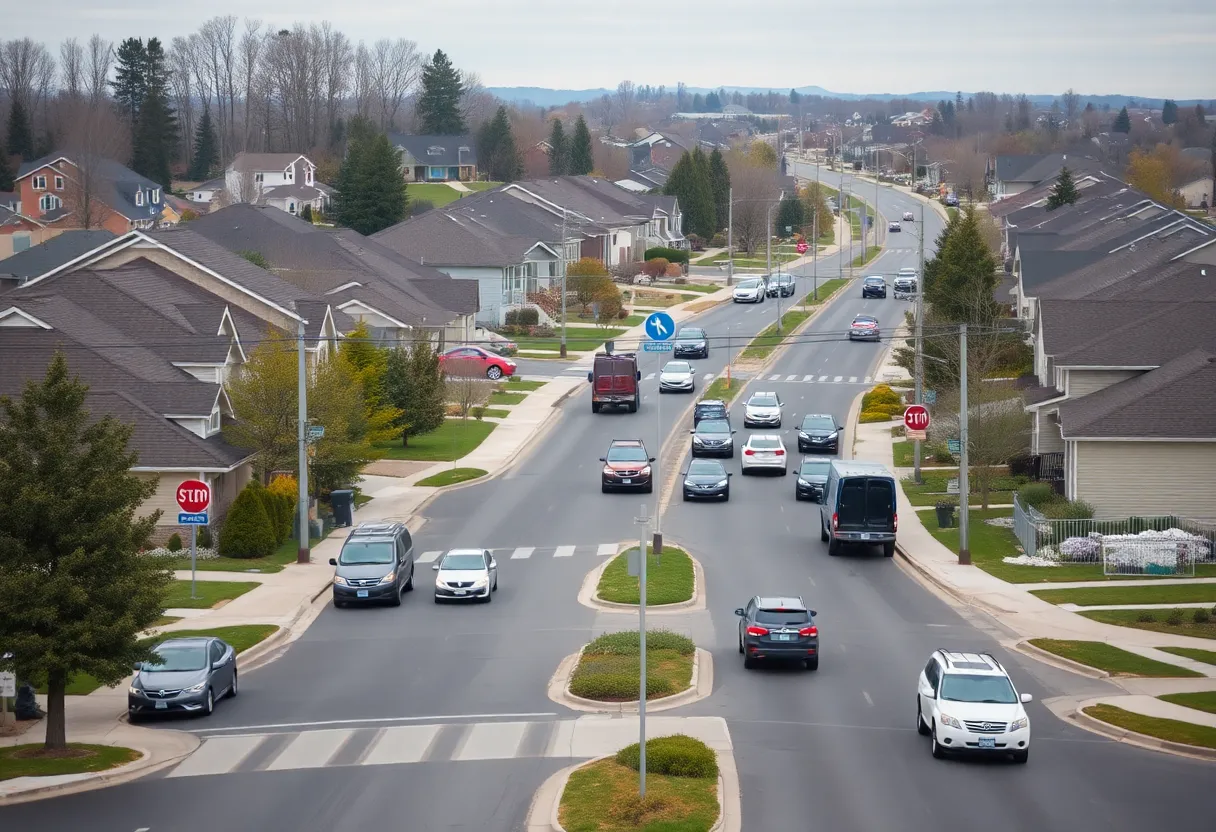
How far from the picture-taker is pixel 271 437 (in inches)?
1823

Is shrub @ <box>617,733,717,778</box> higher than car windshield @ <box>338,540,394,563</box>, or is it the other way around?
car windshield @ <box>338,540,394,563</box>

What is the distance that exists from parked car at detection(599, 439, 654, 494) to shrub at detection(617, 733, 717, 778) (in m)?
27.9

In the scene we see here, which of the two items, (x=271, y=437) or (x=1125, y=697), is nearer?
(x=1125, y=697)

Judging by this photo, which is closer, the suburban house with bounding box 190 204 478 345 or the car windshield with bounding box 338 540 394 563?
the car windshield with bounding box 338 540 394 563

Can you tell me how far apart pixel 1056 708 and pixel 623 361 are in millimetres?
39779

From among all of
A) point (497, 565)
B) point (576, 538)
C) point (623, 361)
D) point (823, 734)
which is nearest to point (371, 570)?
point (497, 565)

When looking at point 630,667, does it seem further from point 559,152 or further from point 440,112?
point 440,112

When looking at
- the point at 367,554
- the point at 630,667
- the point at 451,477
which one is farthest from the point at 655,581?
the point at 451,477

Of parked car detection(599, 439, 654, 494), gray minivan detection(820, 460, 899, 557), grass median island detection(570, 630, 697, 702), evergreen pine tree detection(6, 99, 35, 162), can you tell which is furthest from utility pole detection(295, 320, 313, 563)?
evergreen pine tree detection(6, 99, 35, 162)

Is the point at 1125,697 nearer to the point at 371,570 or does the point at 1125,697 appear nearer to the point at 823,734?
the point at 823,734

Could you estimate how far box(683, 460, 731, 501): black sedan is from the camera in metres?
50.8

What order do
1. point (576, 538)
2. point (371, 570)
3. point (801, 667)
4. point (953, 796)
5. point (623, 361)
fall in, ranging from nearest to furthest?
1. point (953, 796)
2. point (801, 667)
3. point (371, 570)
4. point (576, 538)
5. point (623, 361)

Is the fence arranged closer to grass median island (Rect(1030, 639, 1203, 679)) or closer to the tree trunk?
grass median island (Rect(1030, 639, 1203, 679))

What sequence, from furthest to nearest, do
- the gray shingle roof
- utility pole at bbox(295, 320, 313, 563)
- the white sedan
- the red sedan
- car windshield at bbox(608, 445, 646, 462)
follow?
the red sedan, the white sedan, car windshield at bbox(608, 445, 646, 462), the gray shingle roof, utility pole at bbox(295, 320, 313, 563)
